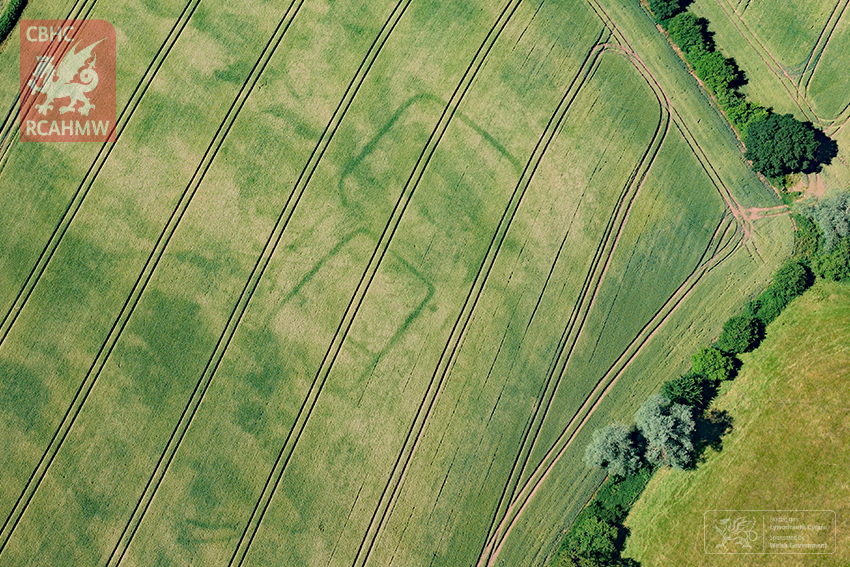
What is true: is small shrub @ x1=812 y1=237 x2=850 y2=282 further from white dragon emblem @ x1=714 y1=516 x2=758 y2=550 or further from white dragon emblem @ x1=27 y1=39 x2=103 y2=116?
white dragon emblem @ x1=27 y1=39 x2=103 y2=116

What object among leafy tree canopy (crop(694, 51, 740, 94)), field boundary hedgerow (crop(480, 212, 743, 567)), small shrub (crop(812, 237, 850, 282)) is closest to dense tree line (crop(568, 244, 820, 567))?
small shrub (crop(812, 237, 850, 282))

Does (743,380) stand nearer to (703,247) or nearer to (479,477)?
(703,247)

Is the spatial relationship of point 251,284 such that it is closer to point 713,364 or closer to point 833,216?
point 713,364

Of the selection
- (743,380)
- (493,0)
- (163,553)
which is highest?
(493,0)

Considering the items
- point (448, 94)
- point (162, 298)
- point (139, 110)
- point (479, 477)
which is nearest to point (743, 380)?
point (479, 477)

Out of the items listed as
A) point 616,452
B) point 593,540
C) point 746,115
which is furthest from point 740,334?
point 593,540
